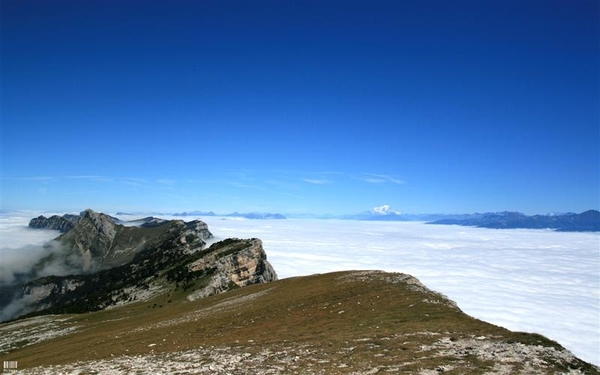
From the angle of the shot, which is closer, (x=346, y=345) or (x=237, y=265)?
(x=346, y=345)

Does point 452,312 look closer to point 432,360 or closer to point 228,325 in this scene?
point 432,360

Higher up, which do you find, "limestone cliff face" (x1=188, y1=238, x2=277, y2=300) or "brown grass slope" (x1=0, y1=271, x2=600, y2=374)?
"brown grass slope" (x1=0, y1=271, x2=600, y2=374)

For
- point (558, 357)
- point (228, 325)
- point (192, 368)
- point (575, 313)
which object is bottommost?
point (575, 313)

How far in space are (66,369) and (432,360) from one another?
25.4m

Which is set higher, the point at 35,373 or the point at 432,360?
the point at 432,360

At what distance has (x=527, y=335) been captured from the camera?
77.2 ft

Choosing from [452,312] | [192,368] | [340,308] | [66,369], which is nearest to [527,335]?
[452,312]

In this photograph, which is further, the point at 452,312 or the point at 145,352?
the point at 452,312

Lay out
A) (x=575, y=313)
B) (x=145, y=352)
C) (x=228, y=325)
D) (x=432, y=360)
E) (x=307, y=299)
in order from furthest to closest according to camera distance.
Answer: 1. (x=575, y=313)
2. (x=307, y=299)
3. (x=228, y=325)
4. (x=145, y=352)
5. (x=432, y=360)

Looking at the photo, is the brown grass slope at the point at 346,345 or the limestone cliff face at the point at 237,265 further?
the limestone cliff face at the point at 237,265

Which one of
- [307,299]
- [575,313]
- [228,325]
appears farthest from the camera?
[575,313]

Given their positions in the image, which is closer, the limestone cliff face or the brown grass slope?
the brown grass slope

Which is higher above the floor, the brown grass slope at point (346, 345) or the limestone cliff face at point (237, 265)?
the brown grass slope at point (346, 345)

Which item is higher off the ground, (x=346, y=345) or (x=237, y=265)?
(x=346, y=345)
